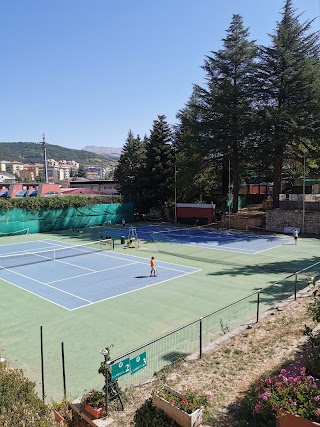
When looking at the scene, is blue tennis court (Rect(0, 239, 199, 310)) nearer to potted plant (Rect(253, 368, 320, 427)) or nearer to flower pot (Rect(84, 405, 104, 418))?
flower pot (Rect(84, 405, 104, 418))

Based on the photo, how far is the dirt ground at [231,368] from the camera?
755 centimetres

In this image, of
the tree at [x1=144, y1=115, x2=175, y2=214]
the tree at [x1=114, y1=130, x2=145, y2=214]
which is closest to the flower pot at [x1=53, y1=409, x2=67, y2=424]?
the tree at [x1=144, y1=115, x2=175, y2=214]

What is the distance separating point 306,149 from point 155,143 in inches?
738

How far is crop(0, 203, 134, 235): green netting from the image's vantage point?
39.2m

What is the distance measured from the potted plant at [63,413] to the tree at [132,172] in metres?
42.5

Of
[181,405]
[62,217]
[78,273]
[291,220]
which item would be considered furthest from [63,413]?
[62,217]

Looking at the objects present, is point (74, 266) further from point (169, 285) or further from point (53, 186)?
point (53, 186)

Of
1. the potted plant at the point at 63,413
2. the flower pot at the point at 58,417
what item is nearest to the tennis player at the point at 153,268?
the potted plant at the point at 63,413

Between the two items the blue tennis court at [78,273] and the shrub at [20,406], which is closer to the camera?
the shrub at [20,406]

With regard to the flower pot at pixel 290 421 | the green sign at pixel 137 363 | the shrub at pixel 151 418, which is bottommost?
the shrub at pixel 151 418

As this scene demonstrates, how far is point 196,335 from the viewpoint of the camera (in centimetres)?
1269

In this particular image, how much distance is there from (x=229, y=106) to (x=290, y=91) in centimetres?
642

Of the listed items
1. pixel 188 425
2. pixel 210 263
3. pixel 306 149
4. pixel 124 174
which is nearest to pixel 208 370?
pixel 188 425

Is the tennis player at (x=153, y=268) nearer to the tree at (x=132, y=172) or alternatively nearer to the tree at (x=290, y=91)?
the tree at (x=290, y=91)
